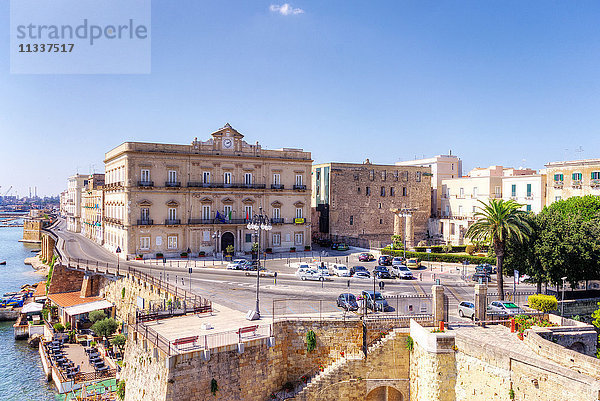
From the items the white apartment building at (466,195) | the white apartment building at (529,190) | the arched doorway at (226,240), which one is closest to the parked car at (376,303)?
the arched doorway at (226,240)

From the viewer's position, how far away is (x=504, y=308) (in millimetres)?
25734

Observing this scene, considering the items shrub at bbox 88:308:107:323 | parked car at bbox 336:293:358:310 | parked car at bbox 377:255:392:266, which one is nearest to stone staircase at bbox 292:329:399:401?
parked car at bbox 336:293:358:310

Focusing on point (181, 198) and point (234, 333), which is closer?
point (234, 333)

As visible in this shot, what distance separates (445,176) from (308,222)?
2966 cm

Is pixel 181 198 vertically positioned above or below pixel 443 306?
above

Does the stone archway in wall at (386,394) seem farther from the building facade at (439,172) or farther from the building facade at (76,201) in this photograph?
the building facade at (76,201)

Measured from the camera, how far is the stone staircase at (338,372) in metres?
22.5

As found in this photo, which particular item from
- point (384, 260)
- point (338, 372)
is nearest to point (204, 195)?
point (384, 260)

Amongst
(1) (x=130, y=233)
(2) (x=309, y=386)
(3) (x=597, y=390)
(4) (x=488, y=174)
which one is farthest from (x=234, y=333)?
(4) (x=488, y=174)

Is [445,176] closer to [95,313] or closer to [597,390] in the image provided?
[95,313]

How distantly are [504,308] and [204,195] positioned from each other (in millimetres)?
36057

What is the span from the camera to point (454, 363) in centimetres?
2056

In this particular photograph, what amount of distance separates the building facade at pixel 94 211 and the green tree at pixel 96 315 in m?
25.8

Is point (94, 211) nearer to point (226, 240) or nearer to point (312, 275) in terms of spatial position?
point (226, 240)
